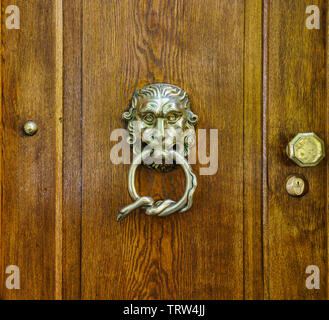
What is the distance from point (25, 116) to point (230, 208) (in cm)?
33

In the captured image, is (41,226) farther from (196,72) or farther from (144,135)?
(196,72)

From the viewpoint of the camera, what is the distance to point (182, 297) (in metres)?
0.58

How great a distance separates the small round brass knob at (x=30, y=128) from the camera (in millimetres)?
560

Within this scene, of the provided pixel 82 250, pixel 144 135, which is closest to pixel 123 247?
pixel 82 250

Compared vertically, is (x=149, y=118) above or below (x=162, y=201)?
above

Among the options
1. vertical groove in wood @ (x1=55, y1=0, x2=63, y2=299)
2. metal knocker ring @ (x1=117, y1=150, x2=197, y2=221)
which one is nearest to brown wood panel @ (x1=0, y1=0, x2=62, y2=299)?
vertical groove in wood @ (x1=55, y1=0, x2=63, y2=299)

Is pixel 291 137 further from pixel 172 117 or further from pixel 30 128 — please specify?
pixel 30 128

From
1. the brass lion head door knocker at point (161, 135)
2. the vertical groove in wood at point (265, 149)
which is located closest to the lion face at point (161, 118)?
the brass lion head door knocker at point (161, 135)

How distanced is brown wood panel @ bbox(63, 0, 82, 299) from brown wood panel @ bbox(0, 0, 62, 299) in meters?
0.01

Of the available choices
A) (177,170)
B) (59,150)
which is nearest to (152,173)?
(177,170)

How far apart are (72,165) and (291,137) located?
1.07ft

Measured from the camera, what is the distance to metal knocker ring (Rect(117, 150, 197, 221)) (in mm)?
532

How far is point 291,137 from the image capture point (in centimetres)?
58
